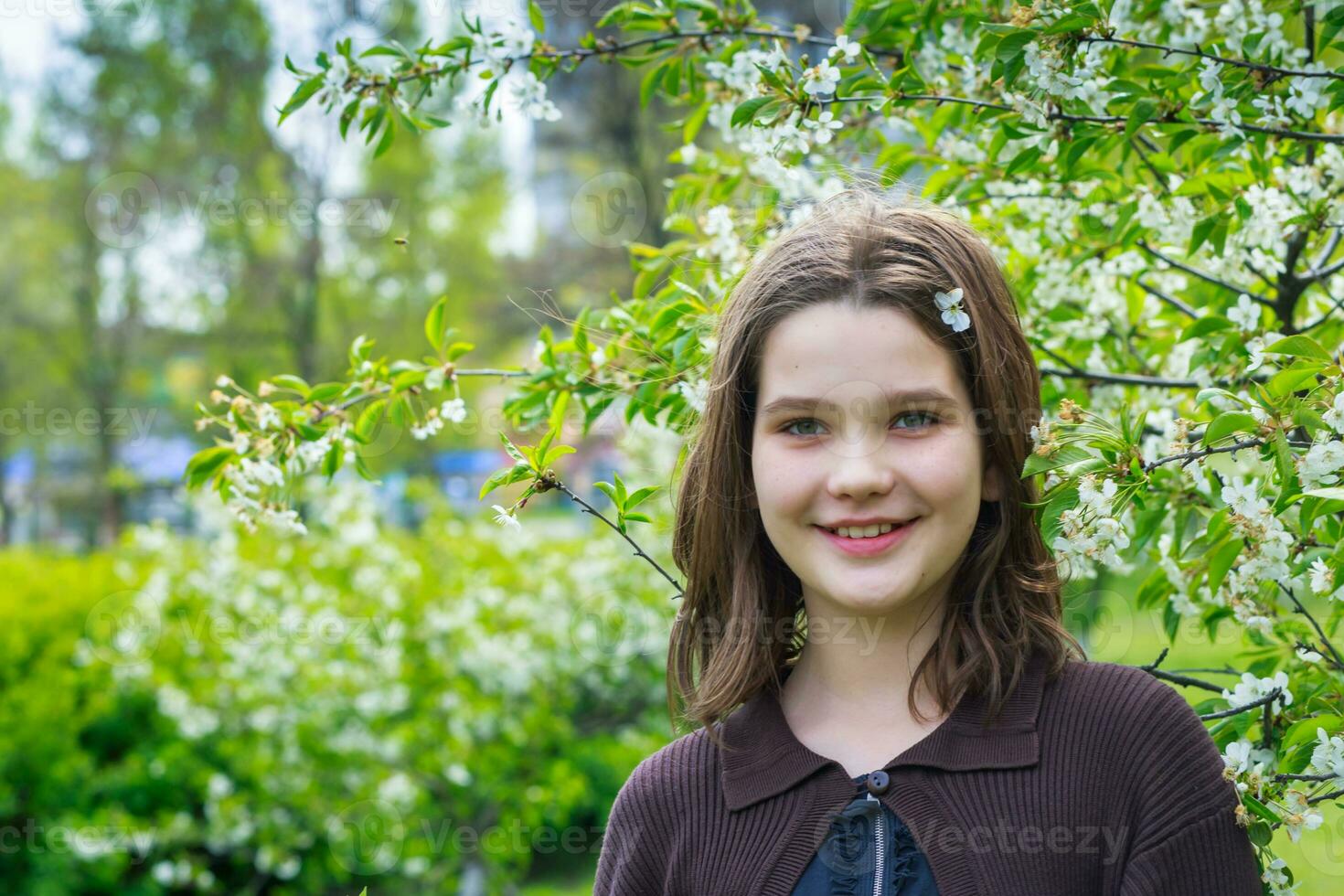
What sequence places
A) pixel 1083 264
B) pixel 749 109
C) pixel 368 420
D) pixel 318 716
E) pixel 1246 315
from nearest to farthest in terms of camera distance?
pixel 749 109, pixel 1246 315, pixel 368 420, pixel 1083 264, pixel 318 716

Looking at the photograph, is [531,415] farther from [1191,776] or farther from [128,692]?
[128,692]

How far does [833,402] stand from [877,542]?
0.17 meters

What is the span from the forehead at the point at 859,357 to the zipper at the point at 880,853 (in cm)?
48

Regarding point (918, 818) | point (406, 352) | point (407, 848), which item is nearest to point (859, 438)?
point (918, 818)

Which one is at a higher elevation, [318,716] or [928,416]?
[928,416]

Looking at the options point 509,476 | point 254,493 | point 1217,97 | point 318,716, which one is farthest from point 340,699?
point 1217,97

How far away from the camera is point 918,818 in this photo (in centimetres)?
136

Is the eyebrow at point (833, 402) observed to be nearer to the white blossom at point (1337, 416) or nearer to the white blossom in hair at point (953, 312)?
the white blossom in hair at point (953, 312)

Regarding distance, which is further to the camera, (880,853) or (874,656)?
(874,656)

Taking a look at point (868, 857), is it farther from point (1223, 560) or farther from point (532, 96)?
point (532, 96)

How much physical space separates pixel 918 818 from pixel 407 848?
146 inches

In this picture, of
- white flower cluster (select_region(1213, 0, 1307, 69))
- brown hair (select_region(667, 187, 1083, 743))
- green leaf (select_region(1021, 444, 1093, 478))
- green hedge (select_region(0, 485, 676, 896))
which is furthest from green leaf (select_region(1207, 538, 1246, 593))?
green hedge (select_region(0, 485, 676, 896))

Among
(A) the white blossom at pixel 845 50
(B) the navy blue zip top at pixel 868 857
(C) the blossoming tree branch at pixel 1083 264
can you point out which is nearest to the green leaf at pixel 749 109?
(C) the blossoming tree branch at pixel 1083 264

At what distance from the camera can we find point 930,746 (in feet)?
4.63
